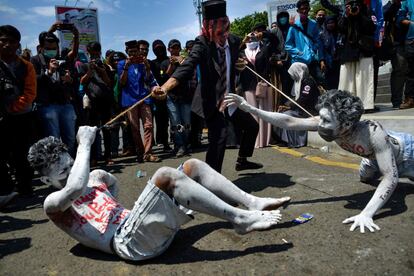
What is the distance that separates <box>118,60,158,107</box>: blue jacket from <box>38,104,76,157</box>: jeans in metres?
1.21

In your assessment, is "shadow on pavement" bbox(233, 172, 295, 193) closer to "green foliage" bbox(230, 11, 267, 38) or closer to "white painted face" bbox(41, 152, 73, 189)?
"white painted face" bbox(41, 152, 73, 189)

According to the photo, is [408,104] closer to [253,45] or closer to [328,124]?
[253,45]

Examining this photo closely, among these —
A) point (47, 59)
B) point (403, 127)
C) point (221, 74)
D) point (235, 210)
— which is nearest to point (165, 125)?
point (47, 59)

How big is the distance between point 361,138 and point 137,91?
4115 millimetres

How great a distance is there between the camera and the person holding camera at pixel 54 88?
4.90m

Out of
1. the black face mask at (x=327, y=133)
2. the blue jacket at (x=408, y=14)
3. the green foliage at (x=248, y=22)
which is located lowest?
the black face mask at (x=327, y=133)

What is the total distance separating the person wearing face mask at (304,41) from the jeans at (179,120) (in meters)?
2.24

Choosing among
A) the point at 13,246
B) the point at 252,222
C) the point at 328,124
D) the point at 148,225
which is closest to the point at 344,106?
the point at 328,124

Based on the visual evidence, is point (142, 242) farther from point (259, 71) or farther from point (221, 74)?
point (259, 71)

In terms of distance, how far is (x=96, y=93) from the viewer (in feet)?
19.7

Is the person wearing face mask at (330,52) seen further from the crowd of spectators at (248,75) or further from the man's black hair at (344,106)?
the man's black hair at (344,106)

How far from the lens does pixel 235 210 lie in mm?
2455

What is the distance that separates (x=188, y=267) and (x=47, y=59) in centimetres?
395

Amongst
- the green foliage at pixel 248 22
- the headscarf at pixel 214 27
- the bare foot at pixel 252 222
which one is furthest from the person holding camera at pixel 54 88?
the green foliage at pixel 248 22
